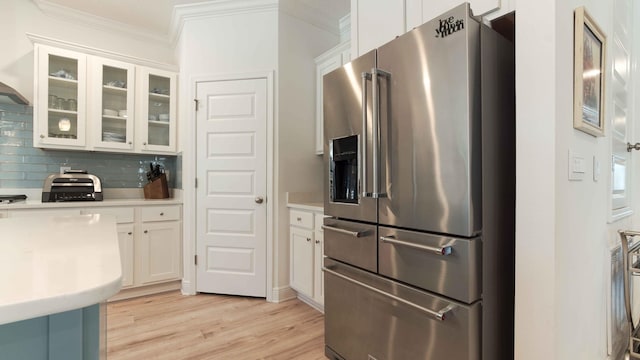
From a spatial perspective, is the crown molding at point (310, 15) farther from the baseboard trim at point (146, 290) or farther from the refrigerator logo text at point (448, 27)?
the baseboard trim at point (146, 290)

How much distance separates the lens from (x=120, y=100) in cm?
319

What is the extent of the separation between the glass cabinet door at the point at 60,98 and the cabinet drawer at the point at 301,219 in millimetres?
2121

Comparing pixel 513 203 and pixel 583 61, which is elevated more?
pixel 583 61

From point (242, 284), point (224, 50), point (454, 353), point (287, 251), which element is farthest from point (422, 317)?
point (224, 50)

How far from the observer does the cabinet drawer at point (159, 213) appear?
3.00 m

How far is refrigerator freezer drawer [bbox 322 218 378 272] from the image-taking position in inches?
61.7

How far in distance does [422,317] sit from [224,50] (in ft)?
9.40

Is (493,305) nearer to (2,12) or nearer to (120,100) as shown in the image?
(120,100)

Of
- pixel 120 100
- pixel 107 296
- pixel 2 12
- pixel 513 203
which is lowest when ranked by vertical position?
pixel 107 296

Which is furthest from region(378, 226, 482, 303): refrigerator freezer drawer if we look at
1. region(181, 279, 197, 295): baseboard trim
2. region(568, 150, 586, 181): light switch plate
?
region(181, 279, 197, 295): baseboard trim

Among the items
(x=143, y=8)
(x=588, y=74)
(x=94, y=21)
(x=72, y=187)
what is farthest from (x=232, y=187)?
(x=588, y=74)

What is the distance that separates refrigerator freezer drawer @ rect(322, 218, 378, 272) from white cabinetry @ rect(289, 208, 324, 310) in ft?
2.13

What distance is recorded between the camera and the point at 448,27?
1246 millimetres

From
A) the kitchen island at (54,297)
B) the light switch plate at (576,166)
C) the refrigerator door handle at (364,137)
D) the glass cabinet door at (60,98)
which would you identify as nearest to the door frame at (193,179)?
the glass cabinet door at (60,98)
